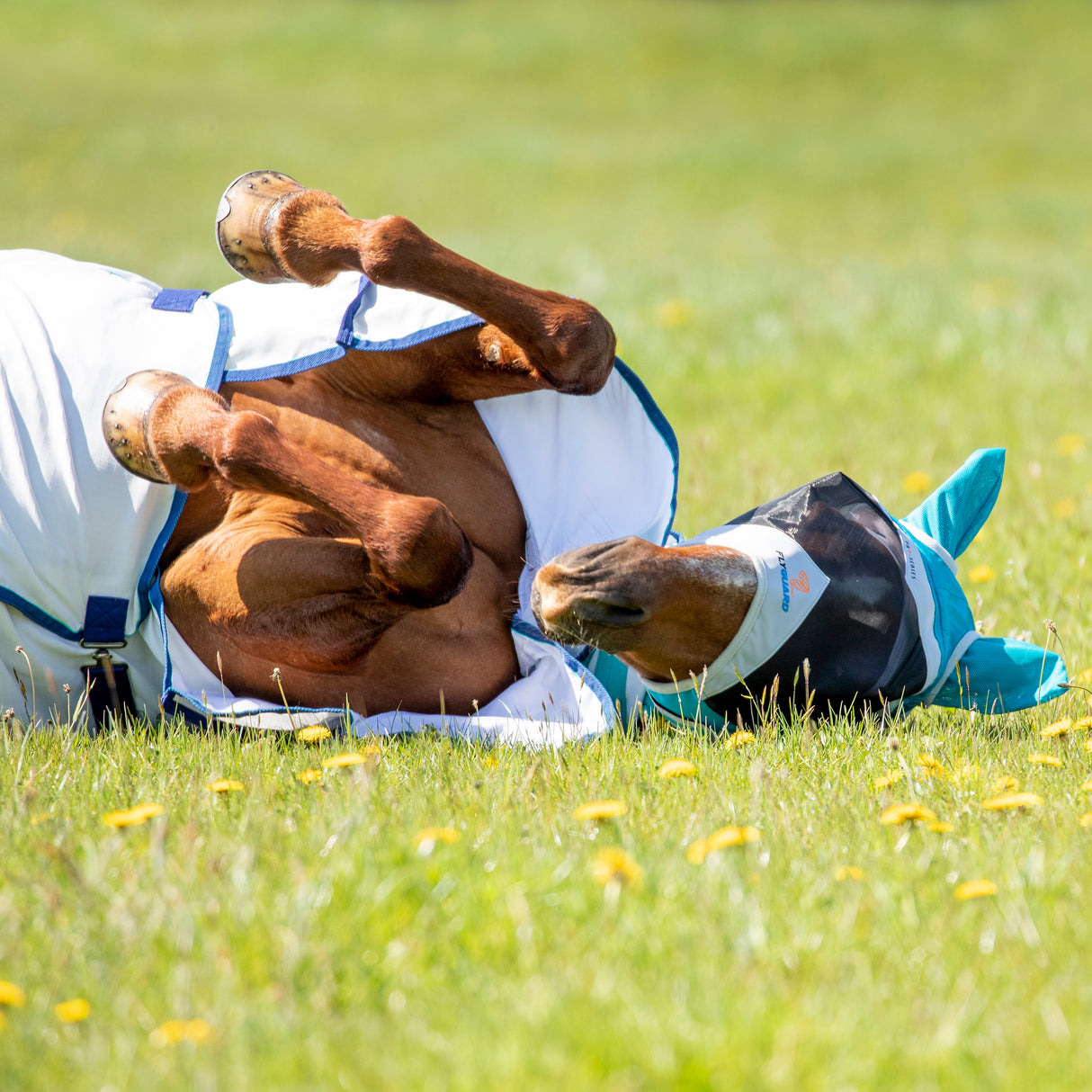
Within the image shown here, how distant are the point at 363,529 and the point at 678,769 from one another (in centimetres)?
68

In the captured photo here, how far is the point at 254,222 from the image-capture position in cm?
236

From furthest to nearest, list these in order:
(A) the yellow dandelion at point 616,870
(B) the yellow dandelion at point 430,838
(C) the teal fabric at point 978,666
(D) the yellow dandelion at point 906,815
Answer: (C) the teal fabric at point 978,666 < (D) the yellow dandelion at point 906,815 < (B) the yellow dandelion at point 430,838 < (A) the yellow dandelion at point 616,870

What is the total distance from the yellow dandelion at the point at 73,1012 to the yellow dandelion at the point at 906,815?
3.68 feet

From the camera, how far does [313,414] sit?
94.9 inches

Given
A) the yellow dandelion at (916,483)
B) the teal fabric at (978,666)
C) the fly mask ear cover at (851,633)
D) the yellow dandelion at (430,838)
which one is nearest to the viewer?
the yellow dandelion at (430,838)

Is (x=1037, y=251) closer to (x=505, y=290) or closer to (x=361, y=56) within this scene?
(x=505, y=290)

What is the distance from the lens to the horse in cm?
214

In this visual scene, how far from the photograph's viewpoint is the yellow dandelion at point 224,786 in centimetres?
200

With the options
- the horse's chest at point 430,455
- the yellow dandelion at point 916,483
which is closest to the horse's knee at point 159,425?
the horse's chest at point 430,455

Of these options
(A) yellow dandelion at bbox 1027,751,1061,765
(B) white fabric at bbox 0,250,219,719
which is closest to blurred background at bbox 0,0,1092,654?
(A) yellow dandelion at bbox 1027,751,1061,765

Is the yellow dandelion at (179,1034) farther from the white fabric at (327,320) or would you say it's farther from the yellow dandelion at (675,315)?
the yellow dandelion at (675,315)

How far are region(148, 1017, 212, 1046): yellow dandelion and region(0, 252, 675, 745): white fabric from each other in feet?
3.31

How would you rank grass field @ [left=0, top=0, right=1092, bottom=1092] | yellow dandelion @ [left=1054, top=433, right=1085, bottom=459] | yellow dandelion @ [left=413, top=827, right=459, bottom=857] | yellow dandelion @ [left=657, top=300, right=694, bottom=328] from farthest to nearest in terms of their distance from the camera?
yellow dandelion @ [left=657, top=300, right=694, bottom=328] → yellow dandelion @ [left=1054, top=433, right=1085, bottom=459] → yellow dandelion @ [left=413, top=827, right=459, bottom=857] → grass field @ [left=0, top=0, right=1092, bottom=1092]

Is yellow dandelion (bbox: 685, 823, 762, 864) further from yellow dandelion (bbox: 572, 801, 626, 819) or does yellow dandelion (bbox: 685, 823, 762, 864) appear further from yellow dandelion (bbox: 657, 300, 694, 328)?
yellow dandelion (bbox: 657, 300, 694, 328)
